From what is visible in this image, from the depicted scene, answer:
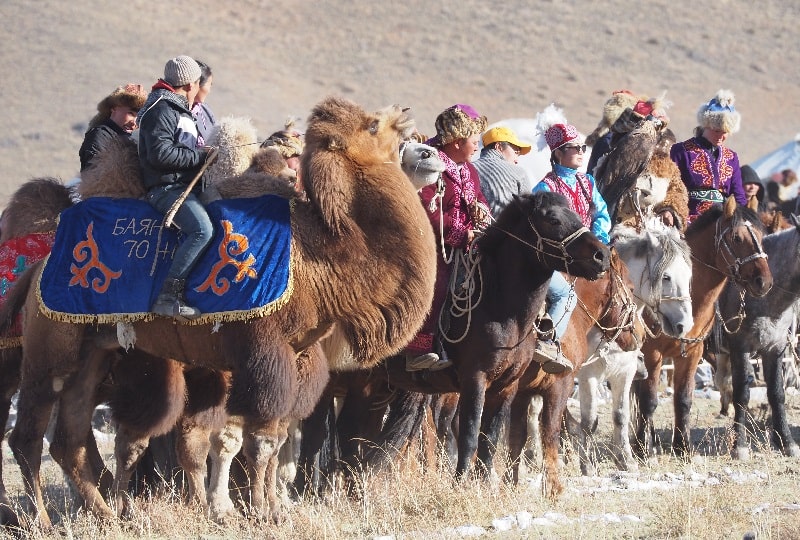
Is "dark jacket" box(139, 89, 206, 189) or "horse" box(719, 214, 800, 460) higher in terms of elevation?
"dark jacket" box(139, 89, 206, 189)

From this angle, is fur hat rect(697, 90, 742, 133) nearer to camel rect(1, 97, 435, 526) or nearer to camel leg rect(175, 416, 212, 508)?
camel rect(1, 97, 435, 526)

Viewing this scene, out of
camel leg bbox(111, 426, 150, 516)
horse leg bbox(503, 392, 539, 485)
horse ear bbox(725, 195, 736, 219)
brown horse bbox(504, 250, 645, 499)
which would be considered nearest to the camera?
camel leg bbox(111, 426, 150, 516)

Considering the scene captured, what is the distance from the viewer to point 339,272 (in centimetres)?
790

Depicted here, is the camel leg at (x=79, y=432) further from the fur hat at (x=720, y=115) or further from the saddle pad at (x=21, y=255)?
the fur hat at (x=720, y=115)

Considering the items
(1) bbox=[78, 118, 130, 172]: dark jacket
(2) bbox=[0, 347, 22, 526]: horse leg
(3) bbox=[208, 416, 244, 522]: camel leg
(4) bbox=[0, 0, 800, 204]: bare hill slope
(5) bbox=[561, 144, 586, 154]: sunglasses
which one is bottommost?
(3) bbox=[208, 416, 244, 522]: camel leg

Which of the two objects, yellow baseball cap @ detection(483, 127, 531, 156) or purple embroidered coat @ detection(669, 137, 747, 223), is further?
purple embroidered coat @ detection(669, 137, 747, 223)

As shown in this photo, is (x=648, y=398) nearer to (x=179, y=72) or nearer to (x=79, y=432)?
(x=79, y=432)

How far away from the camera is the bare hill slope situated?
51.3 metres

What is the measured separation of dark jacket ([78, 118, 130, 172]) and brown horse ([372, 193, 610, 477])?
277 centimetres

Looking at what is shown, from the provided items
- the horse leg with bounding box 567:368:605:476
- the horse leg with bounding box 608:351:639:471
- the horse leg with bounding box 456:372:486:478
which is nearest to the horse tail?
the horse leg with bounding box 456:372:486:478

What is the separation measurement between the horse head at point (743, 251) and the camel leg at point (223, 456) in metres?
5.90

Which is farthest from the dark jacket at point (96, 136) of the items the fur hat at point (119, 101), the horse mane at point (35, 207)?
the horse mane at point (35, 207)

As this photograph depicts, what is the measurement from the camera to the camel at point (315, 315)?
786cm

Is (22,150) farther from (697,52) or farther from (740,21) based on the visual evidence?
(740,21)
